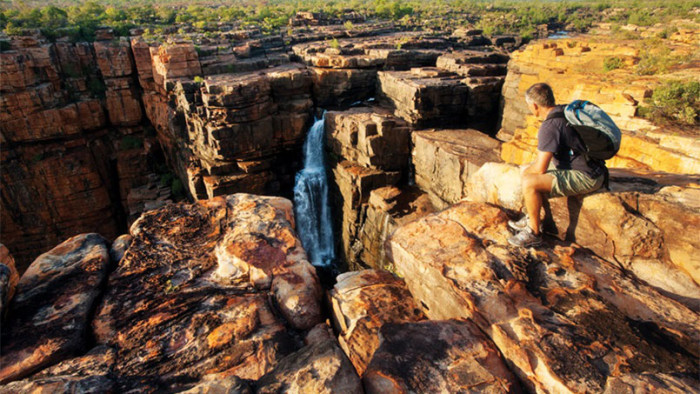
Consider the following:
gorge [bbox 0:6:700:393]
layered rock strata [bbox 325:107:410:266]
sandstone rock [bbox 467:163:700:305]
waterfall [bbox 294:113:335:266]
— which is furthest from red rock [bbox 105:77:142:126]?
sandstone rock [bbox 467:163:700:305]

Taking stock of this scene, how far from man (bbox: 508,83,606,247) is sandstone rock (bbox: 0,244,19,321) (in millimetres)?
4899

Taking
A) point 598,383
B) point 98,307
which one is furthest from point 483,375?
point 98,307

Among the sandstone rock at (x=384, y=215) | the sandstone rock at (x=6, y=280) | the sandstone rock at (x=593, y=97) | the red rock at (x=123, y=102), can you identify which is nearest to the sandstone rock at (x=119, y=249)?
the sandstone rock at (x=6, y=280)

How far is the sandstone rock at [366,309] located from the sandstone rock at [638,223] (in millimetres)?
2030

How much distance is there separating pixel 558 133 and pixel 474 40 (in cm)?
2288

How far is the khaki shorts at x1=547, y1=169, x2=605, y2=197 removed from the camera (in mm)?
4090

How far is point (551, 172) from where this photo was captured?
416 centimetres

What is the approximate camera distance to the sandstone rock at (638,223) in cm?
357

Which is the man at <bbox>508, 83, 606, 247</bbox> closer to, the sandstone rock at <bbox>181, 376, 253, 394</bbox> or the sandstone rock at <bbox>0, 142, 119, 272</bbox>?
the sandstone rock at <bbox>181, 376, 253, 394</bbox>

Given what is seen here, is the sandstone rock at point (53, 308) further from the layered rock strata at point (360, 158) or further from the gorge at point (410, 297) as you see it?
the layered rock strata at point (360, 158)

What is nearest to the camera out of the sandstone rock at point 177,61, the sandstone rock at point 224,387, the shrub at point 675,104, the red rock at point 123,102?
the sandstone rock at point 224,387

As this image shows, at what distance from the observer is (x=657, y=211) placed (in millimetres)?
3889

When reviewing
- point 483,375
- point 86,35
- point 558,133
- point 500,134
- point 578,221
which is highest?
point 86,35

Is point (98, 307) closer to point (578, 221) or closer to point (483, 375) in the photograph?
point (483, 375)
